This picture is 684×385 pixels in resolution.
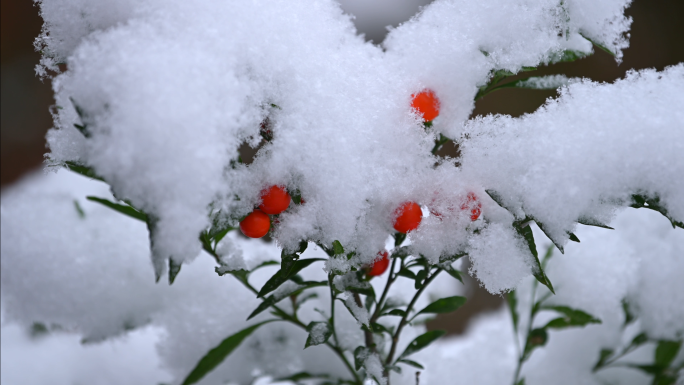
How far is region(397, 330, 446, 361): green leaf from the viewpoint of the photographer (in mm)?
629

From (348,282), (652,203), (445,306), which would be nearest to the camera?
(652,203)

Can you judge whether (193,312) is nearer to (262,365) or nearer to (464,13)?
(262,365)

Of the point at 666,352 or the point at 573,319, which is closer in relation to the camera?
the point at 573,319

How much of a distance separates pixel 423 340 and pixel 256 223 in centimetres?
31

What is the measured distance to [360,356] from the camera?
566mm

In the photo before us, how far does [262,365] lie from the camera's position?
76cm

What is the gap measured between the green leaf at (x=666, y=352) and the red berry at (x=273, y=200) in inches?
29.7

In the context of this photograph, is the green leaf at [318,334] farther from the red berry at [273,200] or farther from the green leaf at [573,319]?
the green leaf at [573,319]

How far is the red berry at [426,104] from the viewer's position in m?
0.49

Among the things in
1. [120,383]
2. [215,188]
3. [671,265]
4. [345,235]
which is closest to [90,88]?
[215,188]

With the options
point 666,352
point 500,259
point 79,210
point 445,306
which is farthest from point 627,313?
point 79,210

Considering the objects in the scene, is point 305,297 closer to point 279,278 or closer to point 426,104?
point 279,278

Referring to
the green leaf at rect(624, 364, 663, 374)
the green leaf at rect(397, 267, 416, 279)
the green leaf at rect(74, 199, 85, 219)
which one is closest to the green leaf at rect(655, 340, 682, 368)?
the green leaf at rect(624, 364, 663, 374)

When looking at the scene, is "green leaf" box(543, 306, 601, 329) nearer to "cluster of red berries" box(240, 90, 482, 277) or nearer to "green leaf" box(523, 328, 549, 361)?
"green leaf" box(523, 328, 549, 361)
